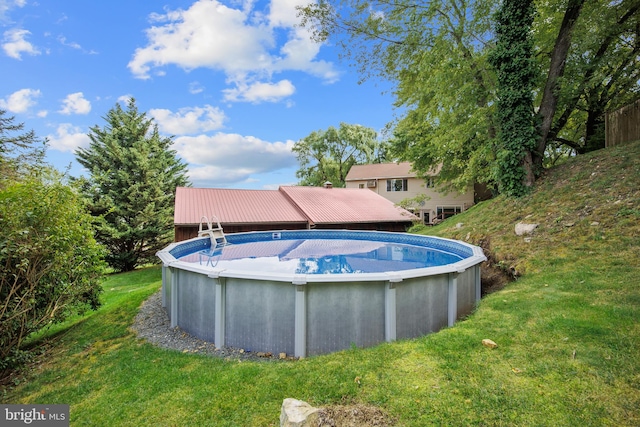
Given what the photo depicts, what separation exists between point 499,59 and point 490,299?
8.85 m

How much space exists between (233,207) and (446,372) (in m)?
14.4

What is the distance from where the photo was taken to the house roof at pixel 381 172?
26125 mm

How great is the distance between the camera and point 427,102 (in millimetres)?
13828

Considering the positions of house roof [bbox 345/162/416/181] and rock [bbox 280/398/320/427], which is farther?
house roof [bbox 345/162/416/181]

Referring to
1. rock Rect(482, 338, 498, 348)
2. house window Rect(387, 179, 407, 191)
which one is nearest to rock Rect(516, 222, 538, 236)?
rock Rect(482, 338, 498, 348)

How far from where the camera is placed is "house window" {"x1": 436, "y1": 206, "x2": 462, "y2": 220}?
23348 mm

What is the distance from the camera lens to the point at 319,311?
410cm

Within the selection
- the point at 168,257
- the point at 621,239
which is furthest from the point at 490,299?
the point at 168,257

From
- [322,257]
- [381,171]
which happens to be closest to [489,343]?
[322,257]

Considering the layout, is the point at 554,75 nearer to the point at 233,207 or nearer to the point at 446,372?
the point at 446,372

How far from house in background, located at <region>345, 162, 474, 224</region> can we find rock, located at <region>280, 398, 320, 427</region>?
67.2 ft

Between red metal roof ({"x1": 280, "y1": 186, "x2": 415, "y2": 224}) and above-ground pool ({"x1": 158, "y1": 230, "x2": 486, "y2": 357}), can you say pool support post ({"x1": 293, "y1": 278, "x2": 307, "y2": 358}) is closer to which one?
above-ground pool ({"x1": 158, "y1": 230, "x2": 486, "y2": 357})

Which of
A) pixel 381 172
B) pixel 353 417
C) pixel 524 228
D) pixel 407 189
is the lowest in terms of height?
pixel 353 417

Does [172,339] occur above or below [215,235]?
below
